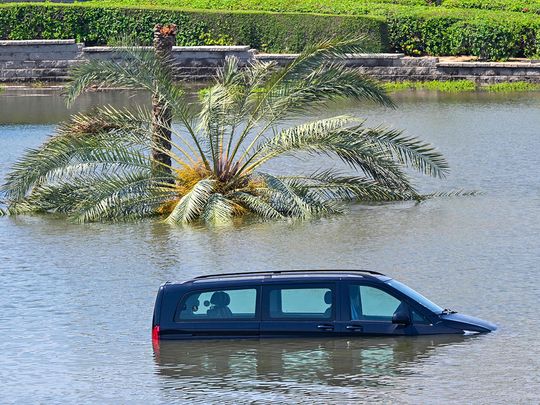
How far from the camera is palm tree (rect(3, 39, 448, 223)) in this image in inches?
882

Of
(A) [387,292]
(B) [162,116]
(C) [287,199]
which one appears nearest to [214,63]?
(B) [162,116]

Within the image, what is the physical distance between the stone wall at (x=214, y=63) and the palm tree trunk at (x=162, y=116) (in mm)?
15413

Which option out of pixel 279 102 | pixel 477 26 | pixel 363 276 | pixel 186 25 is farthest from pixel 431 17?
pixel 363 276

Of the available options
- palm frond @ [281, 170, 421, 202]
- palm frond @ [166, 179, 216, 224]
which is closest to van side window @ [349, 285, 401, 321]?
palm frond @ [166, 179, 216, 224]

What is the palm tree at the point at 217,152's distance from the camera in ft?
73.5

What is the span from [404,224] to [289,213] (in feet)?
6.82

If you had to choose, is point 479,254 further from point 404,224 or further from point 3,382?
point 3,382

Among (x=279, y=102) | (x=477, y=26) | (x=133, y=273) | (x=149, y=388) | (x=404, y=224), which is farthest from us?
(x=477, y=26)

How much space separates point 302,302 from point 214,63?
27.9 m

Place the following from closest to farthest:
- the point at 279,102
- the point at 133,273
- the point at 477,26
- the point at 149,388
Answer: the point at 149,388 < the point at 133,273 < the point at 279,102 < the point at 477,26

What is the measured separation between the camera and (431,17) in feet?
140

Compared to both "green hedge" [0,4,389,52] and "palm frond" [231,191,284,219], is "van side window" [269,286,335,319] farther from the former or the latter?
"green hedge" [0,4,389,52]

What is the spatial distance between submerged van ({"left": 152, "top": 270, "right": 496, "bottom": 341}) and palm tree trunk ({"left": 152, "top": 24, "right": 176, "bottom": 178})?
867 cm

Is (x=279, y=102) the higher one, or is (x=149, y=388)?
(x=279, y=102)
